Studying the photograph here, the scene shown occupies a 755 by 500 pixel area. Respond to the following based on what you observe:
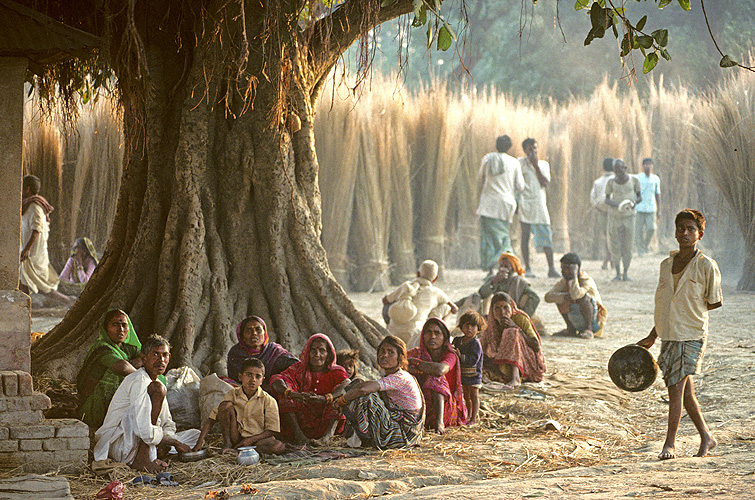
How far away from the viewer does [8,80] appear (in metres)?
4.33

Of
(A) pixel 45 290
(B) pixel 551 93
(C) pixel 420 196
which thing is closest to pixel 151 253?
(A) pixel 45 290

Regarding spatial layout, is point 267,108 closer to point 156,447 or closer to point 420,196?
point 156,447

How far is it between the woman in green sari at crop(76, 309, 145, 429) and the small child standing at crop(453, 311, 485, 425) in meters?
1.98

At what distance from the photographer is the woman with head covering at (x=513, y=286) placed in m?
7.79

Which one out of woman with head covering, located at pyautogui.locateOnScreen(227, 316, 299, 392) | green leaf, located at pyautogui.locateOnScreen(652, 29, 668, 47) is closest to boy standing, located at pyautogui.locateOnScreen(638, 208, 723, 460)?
green leaf, located at pyautogui.locateOnScreen(652, 29, 668, 47)

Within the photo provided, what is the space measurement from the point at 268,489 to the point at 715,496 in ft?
5.82

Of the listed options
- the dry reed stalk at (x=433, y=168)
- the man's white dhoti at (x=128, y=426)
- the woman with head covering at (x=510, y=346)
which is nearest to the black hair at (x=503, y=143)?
the dry reed stalk at (x=433, y=168)

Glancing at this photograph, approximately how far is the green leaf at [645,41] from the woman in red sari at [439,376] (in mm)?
1937

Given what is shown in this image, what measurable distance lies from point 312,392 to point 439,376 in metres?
0.78

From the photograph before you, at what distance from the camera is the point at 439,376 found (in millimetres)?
5156

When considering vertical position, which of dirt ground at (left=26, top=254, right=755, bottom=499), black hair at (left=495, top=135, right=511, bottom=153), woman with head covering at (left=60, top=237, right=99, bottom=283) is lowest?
dirt ground at (left=26, top=254, right=755, bottom=499)

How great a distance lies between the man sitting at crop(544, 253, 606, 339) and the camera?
330 inches

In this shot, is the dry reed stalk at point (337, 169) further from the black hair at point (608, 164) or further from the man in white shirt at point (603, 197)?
the black hair at point (608, 164)

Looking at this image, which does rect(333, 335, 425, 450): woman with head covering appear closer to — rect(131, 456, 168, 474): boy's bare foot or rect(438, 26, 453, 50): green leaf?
rect(131, 456, 168, 474): boy's bare foot
